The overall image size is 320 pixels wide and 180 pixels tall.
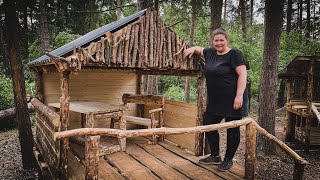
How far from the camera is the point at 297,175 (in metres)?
4.95

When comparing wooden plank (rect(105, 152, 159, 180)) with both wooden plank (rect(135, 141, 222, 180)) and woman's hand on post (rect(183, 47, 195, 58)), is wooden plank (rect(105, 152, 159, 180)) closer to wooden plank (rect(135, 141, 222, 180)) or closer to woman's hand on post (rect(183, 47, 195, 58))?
wooden plank (rect(135, 141, 222, 180))

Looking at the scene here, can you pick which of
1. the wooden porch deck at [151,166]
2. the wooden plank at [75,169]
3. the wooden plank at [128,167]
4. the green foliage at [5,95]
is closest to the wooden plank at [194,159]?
the wooden porch deck at [151,166]

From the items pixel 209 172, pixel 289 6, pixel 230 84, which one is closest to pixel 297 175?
pixel 209 172

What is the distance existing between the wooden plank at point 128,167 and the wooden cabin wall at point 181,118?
145 cm

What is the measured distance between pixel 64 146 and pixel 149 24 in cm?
286

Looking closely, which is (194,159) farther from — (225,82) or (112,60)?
(112,60)

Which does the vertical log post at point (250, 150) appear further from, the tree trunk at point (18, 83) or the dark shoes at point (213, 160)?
the tree trunk at point (18, 83)

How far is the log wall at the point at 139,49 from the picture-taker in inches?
178

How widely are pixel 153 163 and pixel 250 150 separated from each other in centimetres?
200

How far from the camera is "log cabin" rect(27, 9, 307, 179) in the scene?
425cm

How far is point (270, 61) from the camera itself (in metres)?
8.65

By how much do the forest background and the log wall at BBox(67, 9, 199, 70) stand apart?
311 inches

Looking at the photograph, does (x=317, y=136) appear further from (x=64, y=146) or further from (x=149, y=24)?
(x=64, y=146)

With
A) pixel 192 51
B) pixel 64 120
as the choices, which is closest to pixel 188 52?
pixel 192 51
